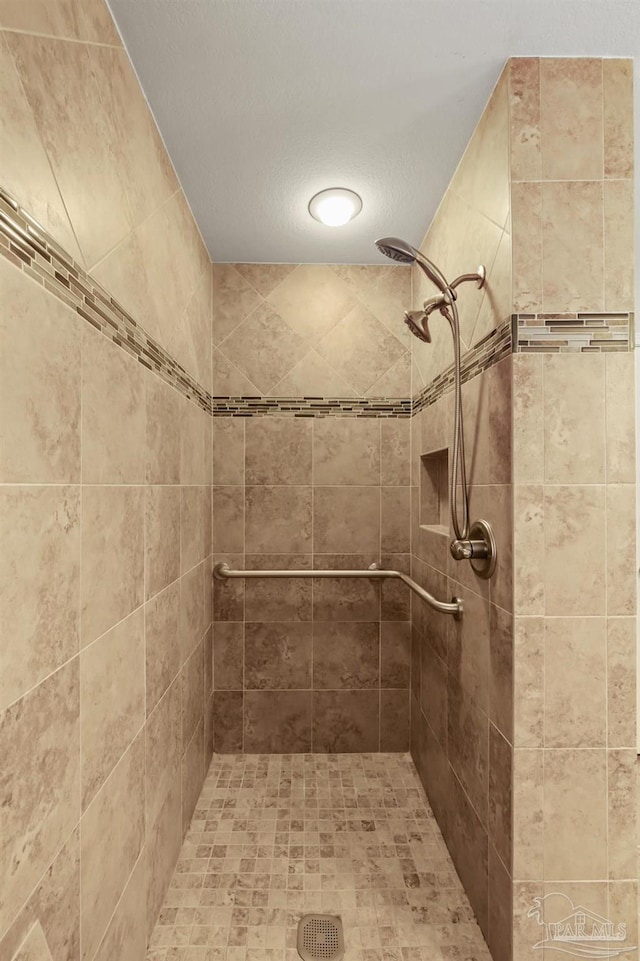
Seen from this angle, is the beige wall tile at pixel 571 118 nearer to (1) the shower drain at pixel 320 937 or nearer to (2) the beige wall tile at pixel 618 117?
(2) the beige wall tile at pixel 618 117

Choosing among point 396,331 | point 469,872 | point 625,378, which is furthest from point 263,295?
point 469,872

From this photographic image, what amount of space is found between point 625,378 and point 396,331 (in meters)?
1.24

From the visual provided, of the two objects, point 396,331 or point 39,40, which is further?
point 396,331

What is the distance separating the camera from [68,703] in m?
0.86

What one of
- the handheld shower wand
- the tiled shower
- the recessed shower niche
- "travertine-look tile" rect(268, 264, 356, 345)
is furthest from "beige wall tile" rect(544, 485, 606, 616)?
"travertine-look tile" rect(268, 264, 356, 345)

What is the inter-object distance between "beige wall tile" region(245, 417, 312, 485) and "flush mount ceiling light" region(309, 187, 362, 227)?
83 cm

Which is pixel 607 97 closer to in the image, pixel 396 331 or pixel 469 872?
pixel 396 331

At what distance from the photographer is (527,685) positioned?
3.84 feet

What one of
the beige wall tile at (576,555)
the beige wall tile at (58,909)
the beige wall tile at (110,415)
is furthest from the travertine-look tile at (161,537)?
the beige wall tile at (576,555)

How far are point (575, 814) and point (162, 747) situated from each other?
1095mm

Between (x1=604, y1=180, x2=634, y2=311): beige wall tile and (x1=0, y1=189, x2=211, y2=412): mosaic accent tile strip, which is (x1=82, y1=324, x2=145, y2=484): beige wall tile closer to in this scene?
(x1=0, y1=189, x2=211, y2=412): mosaic accent tile strip

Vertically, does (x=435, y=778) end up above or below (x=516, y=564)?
below

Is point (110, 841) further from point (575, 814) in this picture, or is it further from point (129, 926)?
Result: point (575, 814)

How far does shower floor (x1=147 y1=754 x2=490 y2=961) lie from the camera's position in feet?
4.21
